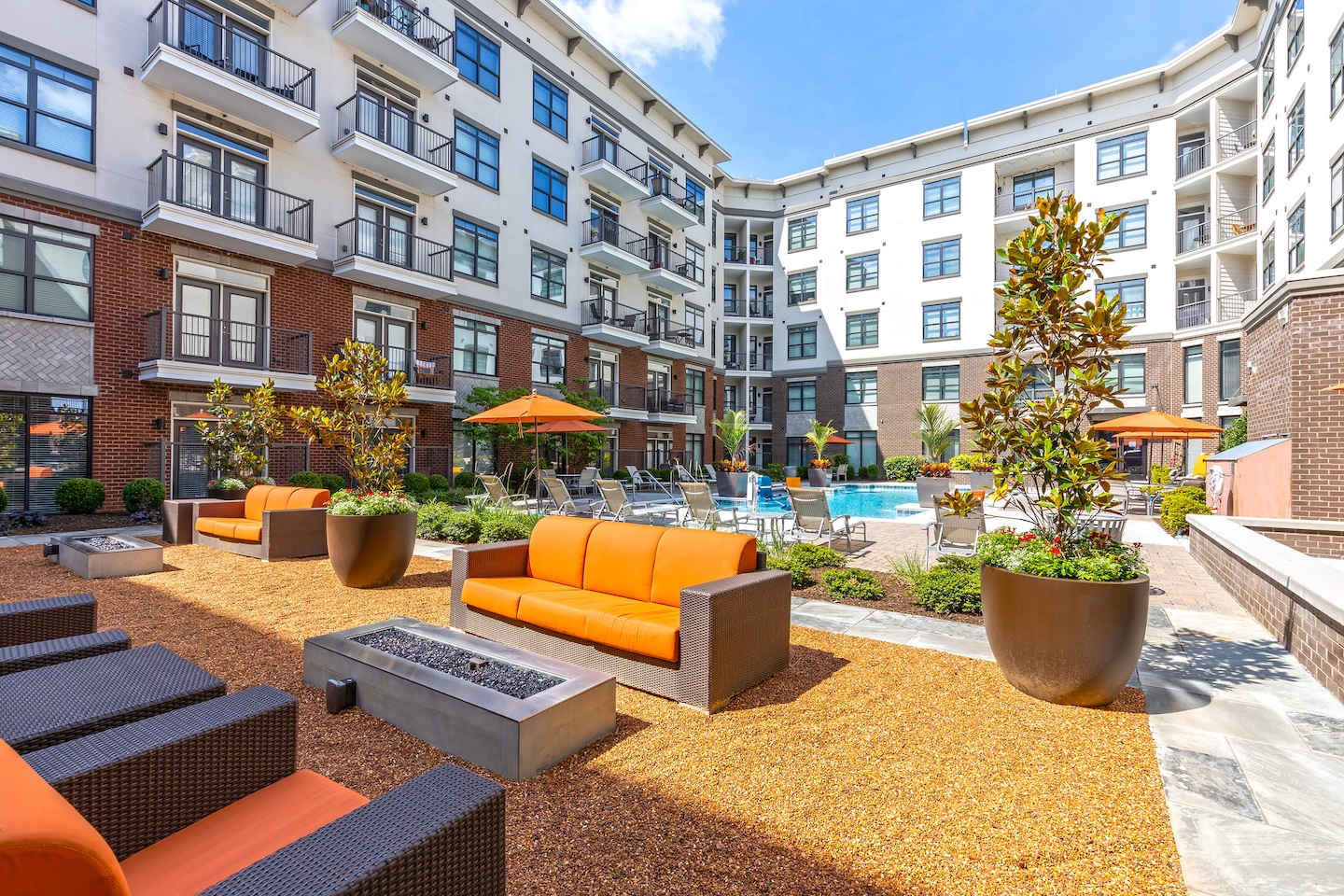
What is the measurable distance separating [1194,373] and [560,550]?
29199 millimetres

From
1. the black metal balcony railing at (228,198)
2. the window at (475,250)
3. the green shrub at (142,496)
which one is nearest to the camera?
the green shrub at (142,496)

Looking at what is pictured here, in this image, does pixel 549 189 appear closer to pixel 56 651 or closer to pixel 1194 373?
pixel 56 651

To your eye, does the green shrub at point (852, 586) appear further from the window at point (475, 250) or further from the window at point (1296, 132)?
the window at point (1296, 132)

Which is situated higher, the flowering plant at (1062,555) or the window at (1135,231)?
the window at (1135,231)

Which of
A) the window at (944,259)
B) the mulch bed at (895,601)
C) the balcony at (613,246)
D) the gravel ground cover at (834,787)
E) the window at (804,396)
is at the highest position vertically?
the window at (944,259)

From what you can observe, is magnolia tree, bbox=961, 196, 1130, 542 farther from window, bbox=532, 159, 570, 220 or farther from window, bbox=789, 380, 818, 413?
window, bbox=789, 380, 818, 413

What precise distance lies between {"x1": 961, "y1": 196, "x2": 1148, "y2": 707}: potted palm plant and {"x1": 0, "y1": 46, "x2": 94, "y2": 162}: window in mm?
17096

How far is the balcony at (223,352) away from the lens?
525 inches

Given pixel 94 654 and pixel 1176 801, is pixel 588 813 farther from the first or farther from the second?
pixel 1176 801

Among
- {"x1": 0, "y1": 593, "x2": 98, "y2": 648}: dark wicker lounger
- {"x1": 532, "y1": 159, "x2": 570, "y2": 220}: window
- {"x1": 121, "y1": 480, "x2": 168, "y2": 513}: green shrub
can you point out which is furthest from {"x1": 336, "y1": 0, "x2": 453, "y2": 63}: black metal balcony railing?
{"x1": 0, "y1": 593, "x2": 98, "y2": 648}: dark wicker lounger

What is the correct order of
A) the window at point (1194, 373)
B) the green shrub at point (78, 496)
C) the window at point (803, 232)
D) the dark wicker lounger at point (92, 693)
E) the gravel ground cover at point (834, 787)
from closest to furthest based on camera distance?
the dark wicker lounger at point (92, 693)
the gravel ground cover at point (834, 787)
the green shrub at point (78, 496)
the window at point (1194, 373)
the window at point (803, 232)

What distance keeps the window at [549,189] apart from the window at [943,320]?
18.5 meters

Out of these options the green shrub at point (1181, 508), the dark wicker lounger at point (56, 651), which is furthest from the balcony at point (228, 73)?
the green shrub at point (1181, 508)

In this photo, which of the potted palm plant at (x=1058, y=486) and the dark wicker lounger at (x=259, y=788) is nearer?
the dark wicker lounger at (x=259, y=788)
